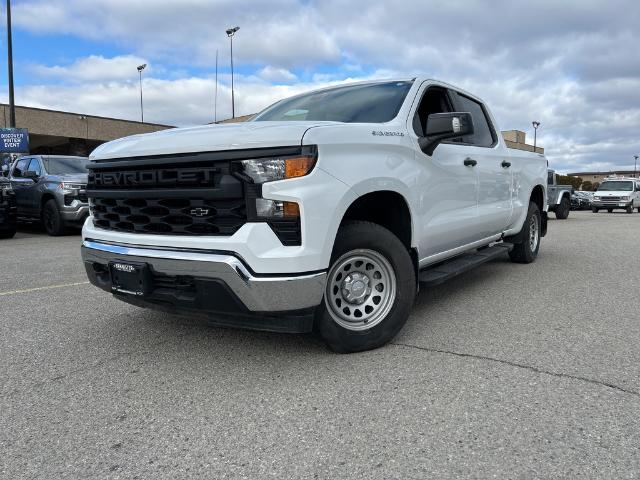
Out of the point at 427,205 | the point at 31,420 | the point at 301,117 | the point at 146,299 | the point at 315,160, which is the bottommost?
the point at 31,420

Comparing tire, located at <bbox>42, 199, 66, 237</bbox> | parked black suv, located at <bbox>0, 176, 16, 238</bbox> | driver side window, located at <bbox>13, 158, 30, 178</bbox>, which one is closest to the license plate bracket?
tire, located at <bbox>42, 199, 66, 237</bbox>

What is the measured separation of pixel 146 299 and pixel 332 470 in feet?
5.20

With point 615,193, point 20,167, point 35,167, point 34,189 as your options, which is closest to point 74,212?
point 34,189

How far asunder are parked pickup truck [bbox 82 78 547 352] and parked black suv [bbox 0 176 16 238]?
820 centimetres

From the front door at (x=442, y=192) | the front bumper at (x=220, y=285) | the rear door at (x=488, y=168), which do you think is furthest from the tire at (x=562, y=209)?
the front bumper at (x=220, y=285)

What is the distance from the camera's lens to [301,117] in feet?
14.0

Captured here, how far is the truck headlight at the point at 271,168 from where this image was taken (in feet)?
9.25

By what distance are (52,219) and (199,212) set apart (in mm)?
9620

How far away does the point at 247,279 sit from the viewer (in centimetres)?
279

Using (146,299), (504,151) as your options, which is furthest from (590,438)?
(504,151)

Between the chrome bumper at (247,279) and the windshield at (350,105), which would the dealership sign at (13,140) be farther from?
the chrome bumper at (247,279)

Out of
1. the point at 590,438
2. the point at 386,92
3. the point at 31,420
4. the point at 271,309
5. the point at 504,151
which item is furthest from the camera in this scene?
the point at 504,151

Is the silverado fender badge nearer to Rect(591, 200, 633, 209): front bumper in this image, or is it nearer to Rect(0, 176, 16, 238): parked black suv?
Rect(0, 176, 16, 238): parked black suv

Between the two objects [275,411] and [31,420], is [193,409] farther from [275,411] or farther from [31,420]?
[31,420]
